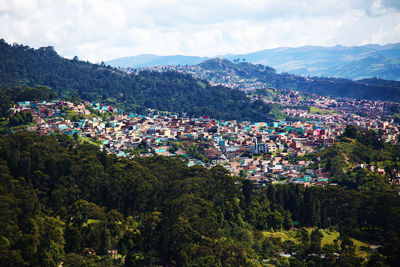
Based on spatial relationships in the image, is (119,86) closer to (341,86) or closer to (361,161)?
(361,161)

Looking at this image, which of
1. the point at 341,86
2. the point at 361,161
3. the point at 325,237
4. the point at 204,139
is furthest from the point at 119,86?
the point at 325,237

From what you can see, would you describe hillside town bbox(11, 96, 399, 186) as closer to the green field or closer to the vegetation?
the vegetation

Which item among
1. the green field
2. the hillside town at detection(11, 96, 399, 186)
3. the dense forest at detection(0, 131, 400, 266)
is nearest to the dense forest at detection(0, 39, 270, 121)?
the hillside town at detection(11, 96, 399, 186)

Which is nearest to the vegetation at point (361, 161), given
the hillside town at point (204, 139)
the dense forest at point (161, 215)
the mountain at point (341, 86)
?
the hillside town at point (204, 139)

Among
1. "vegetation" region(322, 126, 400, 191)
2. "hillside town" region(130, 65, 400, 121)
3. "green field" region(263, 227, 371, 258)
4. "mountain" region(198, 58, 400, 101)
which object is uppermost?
"mountain" region(198, 58, 400, 101)

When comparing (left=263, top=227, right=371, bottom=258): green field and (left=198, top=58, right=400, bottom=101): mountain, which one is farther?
(left=198, top=58, right=400, bottom=101): mountain

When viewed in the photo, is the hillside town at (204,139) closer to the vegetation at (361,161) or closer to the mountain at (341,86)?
the vegetation at (361,161)

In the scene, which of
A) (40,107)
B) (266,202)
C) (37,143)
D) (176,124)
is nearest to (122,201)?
(37,143)
